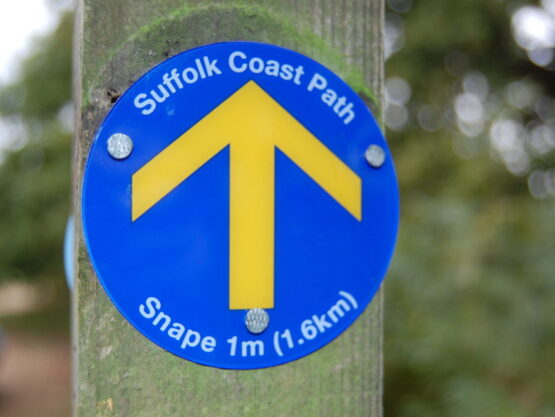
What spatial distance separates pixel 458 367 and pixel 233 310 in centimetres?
246

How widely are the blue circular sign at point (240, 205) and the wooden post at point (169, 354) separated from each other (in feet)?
0.08

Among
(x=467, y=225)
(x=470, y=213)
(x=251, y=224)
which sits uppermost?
(x=470, y=213)

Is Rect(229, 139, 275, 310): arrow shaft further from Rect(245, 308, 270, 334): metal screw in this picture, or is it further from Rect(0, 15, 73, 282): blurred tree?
Rect(0, 15, 73, 282): blurred tree

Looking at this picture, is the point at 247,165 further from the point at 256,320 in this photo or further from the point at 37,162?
the point at 37,162

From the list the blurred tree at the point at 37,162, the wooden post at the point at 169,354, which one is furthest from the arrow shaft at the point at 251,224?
the blurred tree at the point at 37,162

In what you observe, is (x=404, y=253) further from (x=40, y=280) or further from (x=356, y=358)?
(x=40, y=280)

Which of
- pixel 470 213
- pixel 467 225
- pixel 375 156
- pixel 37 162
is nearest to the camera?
pixel 375 156

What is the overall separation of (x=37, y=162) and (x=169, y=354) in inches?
435

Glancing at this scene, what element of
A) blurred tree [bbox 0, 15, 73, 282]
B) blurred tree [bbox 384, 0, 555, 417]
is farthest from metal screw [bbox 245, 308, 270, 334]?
blurred tree [bbox 0, 15, 73, 282]

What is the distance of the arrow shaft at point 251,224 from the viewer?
0.91 meters

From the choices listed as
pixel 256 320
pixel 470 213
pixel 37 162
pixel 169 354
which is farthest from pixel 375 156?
pixel 37 162

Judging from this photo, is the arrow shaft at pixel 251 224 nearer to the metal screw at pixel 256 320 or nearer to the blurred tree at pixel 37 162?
the metal screw at pixel 256 320

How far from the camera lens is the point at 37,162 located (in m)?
11.1

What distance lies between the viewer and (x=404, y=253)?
161 inches
